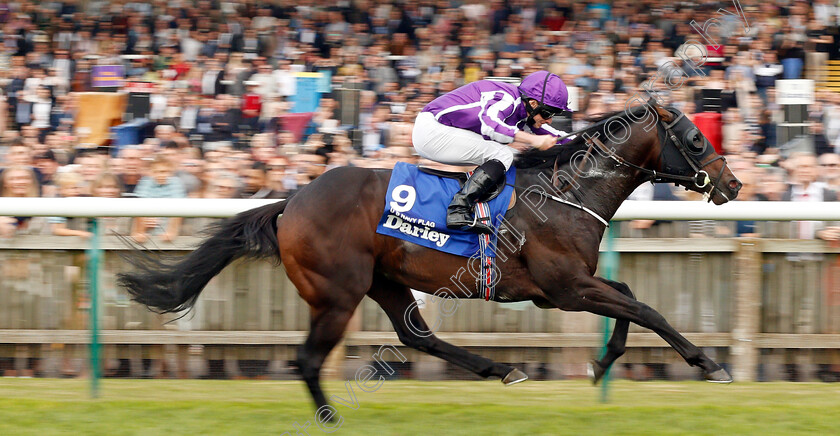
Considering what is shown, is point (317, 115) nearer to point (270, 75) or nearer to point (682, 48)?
point (270, 75)

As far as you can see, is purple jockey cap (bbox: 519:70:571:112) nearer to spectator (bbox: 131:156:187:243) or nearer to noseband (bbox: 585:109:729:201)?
noseband (bbox: 585:109:729:201)

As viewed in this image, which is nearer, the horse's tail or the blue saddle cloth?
the blue saddle cloth

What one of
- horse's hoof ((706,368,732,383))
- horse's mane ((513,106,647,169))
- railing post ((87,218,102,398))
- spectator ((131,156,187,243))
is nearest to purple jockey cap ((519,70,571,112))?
horse's mane ((513,106,647,169))

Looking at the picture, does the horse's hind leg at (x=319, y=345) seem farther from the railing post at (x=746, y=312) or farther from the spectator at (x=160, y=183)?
the spectator at (x=160, y=183)

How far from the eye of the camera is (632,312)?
423 cm

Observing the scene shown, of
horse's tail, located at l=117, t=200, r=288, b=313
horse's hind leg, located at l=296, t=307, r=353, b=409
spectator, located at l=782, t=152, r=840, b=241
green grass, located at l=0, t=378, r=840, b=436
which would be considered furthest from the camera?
spectator, located at l=782, t=152, r=840, b=241

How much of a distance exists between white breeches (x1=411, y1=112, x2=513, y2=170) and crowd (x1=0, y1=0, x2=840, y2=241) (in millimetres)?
2301

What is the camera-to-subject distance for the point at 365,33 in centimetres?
980

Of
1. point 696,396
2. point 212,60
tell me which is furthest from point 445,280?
point 212,60

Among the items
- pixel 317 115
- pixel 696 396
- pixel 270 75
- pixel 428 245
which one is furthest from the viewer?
pixel 270 75

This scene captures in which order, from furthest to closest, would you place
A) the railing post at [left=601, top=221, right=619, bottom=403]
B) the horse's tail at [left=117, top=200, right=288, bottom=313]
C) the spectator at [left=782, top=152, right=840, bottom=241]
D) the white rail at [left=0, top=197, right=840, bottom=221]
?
the spectator at [left=782, top=152, right=840, bottom=241] < the railing post at [left=601, top=221, right=619, bottom=403] < the white rail at [left=0, top=197, right=840, bottom=221] < the horse's tail at [left=117, top=200, right=288, bottom=313]

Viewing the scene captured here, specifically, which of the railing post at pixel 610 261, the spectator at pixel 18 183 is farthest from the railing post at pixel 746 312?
the spectator at pixel 18 183

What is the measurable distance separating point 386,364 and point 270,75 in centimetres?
434

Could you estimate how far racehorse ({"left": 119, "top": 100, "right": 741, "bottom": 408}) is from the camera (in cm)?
433
